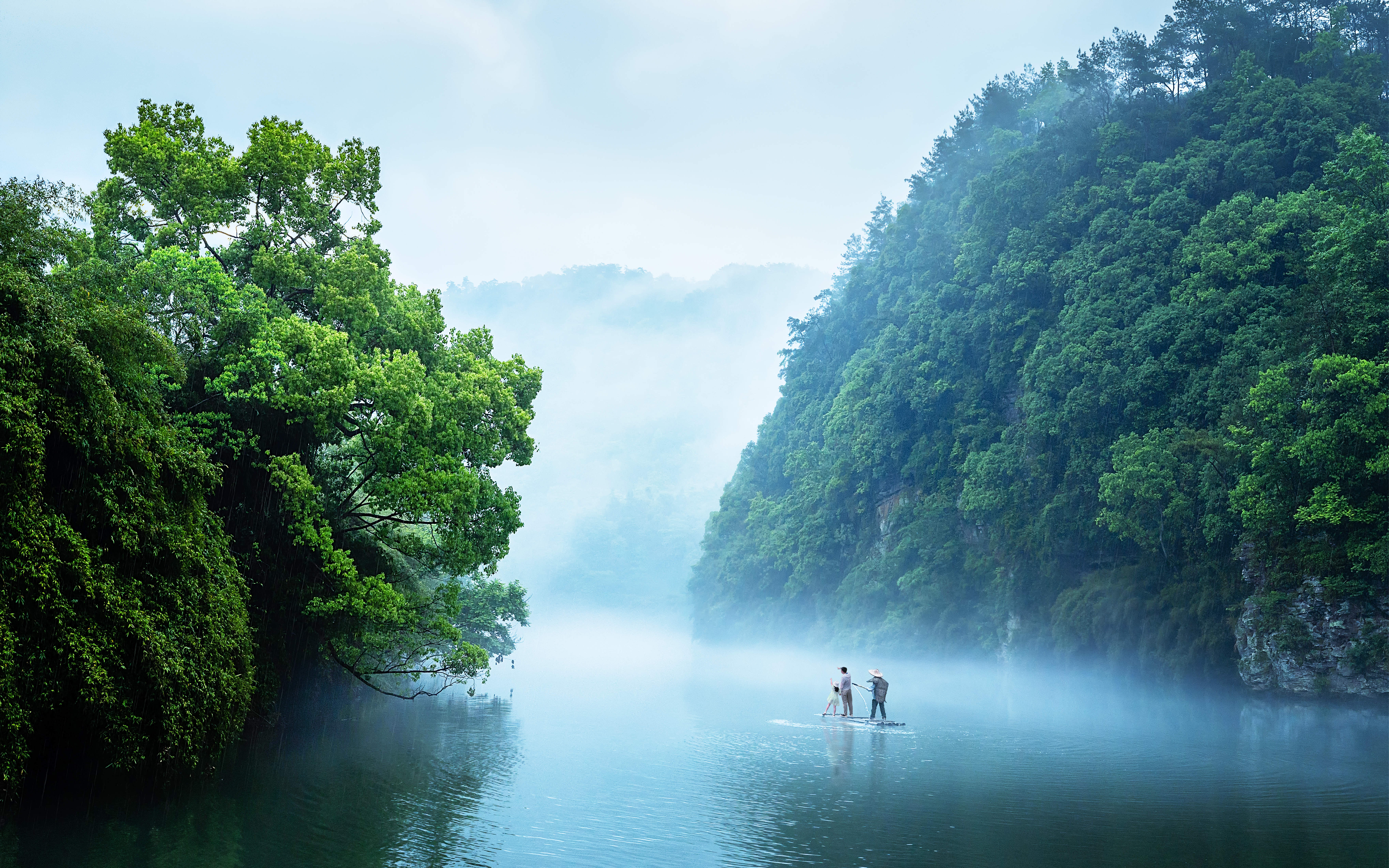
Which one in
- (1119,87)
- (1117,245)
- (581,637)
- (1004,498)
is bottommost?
(581,637)

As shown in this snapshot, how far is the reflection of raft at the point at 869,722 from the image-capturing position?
30562 mm

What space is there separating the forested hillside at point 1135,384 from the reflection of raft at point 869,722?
14854 millimetres

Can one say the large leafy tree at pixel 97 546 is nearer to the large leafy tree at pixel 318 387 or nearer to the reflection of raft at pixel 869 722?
the large leafy tree at pixel 318 387

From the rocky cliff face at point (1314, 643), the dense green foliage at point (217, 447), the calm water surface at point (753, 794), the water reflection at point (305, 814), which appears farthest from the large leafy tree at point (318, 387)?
the rocky cliff face at point (1314, 643)

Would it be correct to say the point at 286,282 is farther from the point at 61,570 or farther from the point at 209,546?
the point at 61,570

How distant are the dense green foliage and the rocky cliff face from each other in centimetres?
2765

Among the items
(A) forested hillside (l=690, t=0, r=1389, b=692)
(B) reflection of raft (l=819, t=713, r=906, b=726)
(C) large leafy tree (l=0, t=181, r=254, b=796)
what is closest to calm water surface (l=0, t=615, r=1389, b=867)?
(B) reflection of raft (l=819, t=713, r=906, b=726)

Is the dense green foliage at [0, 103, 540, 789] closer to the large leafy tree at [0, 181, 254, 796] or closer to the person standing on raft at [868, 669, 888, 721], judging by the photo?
the large leafy tree at [0, 181, 254, 796]

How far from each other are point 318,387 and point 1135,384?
38678mm

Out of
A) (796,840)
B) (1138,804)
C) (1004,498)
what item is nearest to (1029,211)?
Result: (1004,498)

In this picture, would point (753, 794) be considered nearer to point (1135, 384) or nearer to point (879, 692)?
point (879, 692)

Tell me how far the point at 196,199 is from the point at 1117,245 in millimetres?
45589

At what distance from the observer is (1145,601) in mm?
44250

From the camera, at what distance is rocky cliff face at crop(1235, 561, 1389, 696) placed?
31.5 metres
